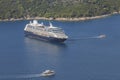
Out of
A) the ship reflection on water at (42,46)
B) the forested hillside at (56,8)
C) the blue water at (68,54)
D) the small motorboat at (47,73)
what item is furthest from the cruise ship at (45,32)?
the small motorboat at (47,73)

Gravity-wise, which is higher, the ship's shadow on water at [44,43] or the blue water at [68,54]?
the blue water at [68,54]

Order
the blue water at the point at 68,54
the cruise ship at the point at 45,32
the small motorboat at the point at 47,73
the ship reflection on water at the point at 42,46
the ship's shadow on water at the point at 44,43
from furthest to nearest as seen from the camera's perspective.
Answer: the cruise ship at the point at 45,32
the ship's shadow on water at the point at 44,43
the ship reflection on water at the point at 42,46
the blue water at the point at 68,54
the small motorboat at the point at 47,73

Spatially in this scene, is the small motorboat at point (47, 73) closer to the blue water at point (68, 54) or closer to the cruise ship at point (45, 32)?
the blue water at point (68, 54)

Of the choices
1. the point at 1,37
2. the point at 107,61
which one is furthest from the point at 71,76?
the point at 1,37

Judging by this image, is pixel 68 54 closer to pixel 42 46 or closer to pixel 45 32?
pixel 42 46

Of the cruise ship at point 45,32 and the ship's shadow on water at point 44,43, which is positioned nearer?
the ship's shadow on water at point 44,43

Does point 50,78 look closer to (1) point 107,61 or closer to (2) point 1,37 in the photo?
(1) point 107,61

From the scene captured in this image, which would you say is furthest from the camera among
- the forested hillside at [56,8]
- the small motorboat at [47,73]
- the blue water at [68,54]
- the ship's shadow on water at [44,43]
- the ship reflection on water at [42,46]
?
the forested hillside at [56,8]
